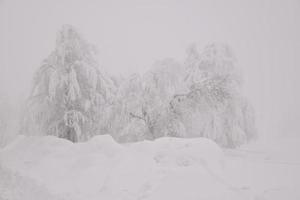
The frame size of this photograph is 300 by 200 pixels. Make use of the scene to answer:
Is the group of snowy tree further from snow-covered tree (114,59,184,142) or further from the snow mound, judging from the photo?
the snow mound

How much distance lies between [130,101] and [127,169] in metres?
7.26

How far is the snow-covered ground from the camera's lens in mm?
6012

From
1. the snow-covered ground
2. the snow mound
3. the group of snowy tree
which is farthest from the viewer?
the group of snowy tree

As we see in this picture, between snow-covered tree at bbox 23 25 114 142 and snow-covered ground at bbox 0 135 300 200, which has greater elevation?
snow-covered tree at bbox 23 25 114 142

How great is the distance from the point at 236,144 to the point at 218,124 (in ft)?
7.00

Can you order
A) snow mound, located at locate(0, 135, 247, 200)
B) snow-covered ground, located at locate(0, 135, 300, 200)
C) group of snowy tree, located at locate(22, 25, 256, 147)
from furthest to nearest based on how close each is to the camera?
1. group of snowy tree, located at locate(22, 25, 256, 147)
2. snow mound, located at locate(0, 135, 247, 200)
3. snow-covered ground, located at locate(0, 135, 300, 200)

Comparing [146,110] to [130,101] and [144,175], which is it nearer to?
[130,101]

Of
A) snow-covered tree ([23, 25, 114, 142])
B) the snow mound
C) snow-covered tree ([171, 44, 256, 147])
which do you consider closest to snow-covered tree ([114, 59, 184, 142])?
snow-covered tree ([171, 44, 256, 147])

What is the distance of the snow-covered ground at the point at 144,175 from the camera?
601 centimetres

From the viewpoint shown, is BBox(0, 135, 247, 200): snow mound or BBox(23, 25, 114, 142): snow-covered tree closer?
BBox(0, 135, 247, 200): snow mound

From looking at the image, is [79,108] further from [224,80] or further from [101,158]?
[224,80]

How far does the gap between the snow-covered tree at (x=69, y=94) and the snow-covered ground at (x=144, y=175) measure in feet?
11.9

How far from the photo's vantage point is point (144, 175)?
6.91m

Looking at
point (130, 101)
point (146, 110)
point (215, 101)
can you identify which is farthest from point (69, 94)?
point (215, 101)
